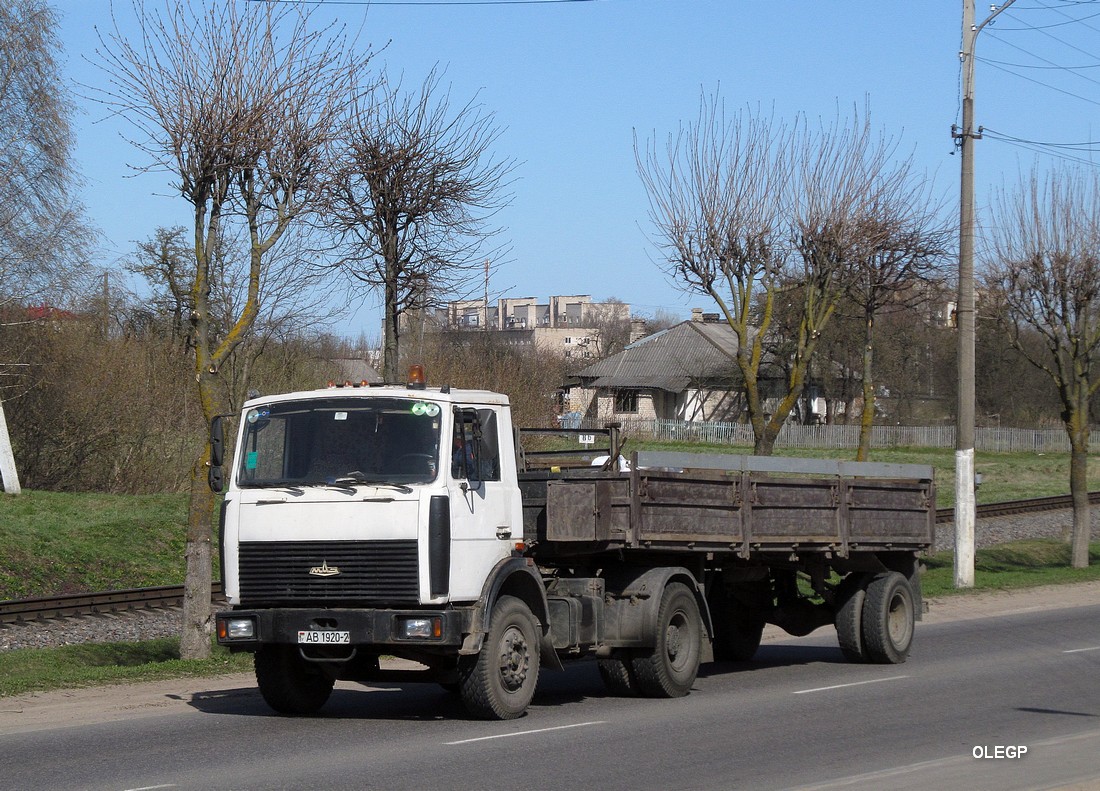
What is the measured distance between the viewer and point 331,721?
10281 millimetres

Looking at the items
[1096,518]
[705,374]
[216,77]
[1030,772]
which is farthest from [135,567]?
[705,374]

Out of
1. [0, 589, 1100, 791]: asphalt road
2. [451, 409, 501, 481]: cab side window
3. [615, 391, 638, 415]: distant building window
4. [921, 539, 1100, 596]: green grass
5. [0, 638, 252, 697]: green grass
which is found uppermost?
[615, 391, 638, 415]: distant building window

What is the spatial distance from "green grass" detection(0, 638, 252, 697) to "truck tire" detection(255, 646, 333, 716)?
3.06m

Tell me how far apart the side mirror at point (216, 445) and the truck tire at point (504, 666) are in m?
2.44

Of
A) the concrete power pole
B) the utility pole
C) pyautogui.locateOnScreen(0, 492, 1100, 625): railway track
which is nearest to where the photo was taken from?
pyautogui.locateOnScreen(0, 492, 1100, 625): railway track

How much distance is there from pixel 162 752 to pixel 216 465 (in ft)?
7.60

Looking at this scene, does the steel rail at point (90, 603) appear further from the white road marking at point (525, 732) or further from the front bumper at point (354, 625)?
the white road marking at point (525, 732)

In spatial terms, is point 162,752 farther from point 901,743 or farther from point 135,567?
point 135,567

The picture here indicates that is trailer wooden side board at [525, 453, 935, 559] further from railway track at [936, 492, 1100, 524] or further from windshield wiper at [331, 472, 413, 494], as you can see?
railway track at [936, 492, 1100, 524]

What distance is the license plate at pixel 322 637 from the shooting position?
9.38m

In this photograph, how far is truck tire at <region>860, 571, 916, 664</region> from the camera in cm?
1426

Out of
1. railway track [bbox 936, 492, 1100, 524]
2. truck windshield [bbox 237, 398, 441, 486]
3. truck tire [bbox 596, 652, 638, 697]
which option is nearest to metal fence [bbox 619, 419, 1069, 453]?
railway track [bbox 936, 492, 1100, 524]

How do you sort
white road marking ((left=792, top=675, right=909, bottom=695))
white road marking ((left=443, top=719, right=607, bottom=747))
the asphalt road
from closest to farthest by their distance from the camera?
the asphalt road
white road marking ((left=443, top=719, right=607, bottom=747))
white road marking ((left=792, top=675, right=909, bottom=695))

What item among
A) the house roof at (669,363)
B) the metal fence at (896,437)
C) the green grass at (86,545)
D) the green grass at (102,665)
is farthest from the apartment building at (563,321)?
the green grass at (102,665)
